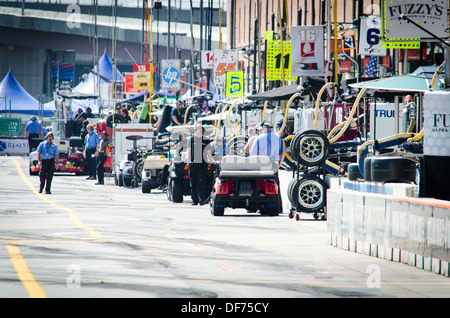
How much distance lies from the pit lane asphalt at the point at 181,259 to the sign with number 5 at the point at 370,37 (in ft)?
24.6

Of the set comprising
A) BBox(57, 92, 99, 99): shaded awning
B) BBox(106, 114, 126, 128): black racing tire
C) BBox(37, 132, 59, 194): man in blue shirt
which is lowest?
BBox(37, 132, 59, 194): man in blue shirt

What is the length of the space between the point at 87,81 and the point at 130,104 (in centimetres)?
1993

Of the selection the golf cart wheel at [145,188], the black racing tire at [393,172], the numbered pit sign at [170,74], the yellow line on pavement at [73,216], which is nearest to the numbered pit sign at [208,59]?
the numbered pit sign at [170,74]

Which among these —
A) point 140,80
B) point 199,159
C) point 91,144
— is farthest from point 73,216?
point 140,80

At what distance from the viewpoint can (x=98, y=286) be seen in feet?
33.2

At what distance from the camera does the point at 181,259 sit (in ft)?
42.7

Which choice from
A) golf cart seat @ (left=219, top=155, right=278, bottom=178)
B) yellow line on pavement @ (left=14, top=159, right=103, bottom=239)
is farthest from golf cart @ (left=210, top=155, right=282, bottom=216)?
yellow line on pavement @ (left=14, top=159, right=103, bottom=239)

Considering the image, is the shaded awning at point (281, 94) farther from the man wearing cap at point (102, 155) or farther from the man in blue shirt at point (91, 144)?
the man in blue shirt at point (91, 144)

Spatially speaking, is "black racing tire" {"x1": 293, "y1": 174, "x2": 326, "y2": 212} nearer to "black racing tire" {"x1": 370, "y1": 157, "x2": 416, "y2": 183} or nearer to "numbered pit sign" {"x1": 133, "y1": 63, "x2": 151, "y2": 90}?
"black racing tire" {"x1": 370, "y1": 157, "x2": 416, "y2": 183}

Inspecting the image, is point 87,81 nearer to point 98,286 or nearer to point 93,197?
point 93,197

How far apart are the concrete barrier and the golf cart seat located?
18.8ft

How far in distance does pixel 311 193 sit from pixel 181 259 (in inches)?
325

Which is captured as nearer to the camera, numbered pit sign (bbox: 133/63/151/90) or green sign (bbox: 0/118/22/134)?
numbered pit sign (bbox: 133/63/151/90)

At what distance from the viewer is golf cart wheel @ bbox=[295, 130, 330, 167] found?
20547mm
